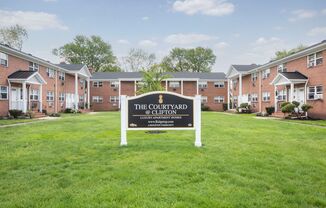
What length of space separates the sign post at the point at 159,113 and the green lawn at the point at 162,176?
→ 2.30ft

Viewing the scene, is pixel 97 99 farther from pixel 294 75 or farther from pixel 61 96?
pixel 294 75

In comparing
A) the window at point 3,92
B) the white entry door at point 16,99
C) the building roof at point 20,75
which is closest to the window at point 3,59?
the building roof at point 20,75

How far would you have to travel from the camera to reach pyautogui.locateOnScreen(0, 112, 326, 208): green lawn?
12.9 ft

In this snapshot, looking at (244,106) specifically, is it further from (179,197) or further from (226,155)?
(179,197)

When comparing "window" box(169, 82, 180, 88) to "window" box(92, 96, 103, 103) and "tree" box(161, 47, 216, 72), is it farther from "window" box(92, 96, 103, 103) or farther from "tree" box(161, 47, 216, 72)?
"tree" box(161, 47, 216, 72)

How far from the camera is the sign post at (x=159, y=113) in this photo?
27.4ft

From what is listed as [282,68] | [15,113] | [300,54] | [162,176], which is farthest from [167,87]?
[162,176]

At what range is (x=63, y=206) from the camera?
3.68m

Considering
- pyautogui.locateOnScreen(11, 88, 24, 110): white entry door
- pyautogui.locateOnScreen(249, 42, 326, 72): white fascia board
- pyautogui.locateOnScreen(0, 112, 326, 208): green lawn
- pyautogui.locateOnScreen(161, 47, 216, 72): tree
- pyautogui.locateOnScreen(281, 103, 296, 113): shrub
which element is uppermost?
pyautogui.locateOnScreen(161, 47, 216, 72): tree

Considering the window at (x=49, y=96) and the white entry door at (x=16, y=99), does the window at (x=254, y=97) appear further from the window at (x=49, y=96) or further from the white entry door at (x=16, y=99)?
the white entry door at (x=16, y=99)

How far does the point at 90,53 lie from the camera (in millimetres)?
65625

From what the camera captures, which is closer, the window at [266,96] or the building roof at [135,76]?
the window at [266,96]

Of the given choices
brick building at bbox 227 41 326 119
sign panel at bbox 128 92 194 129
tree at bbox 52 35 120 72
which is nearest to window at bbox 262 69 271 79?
brick building at bbox 227 41 326 119

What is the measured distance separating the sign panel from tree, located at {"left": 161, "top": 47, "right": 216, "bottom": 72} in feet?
201
